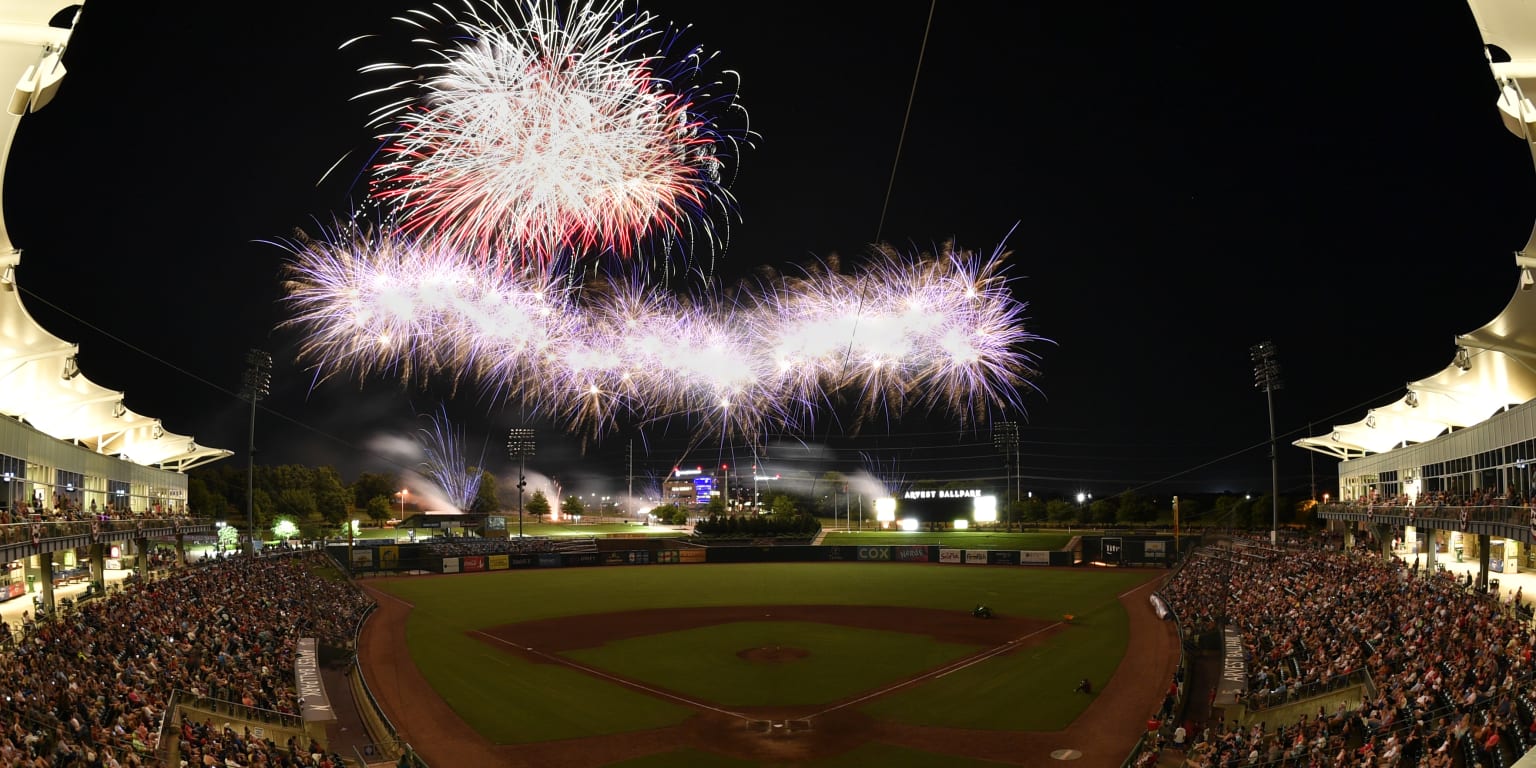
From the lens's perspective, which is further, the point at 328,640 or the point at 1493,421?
the point at 328,640

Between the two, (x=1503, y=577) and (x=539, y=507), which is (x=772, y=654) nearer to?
(x=1503, y=577)

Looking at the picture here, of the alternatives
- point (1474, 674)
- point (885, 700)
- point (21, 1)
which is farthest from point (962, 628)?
point (21, 1)

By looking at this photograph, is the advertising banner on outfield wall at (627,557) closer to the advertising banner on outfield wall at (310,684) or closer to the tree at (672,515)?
the advertising banner on outfield wall at (310,684)

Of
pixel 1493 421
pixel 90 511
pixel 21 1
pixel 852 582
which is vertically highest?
pixel 21 1

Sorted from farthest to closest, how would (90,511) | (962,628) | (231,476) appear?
(231,476) → (962,628) → (90,511)

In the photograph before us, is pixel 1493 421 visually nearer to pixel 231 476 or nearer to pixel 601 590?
pixel 601 590

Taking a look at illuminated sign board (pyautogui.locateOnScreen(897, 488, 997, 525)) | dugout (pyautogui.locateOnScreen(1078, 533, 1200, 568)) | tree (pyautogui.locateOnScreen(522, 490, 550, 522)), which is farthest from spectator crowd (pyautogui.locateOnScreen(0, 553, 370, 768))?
tree (pyautogui.locateOnScreen(522, 490, 550, 522))
